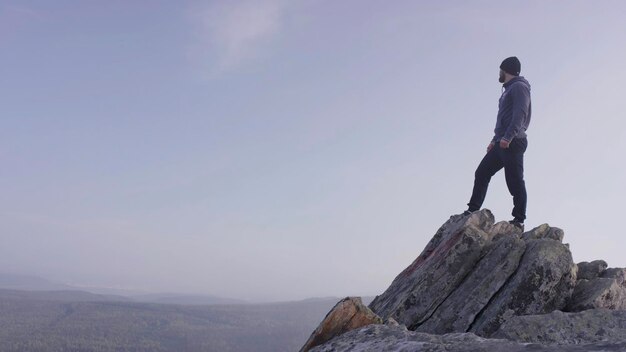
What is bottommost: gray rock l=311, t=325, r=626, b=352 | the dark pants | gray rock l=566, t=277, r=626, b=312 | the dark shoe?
gray rock l=311, t=325, r=626, b=352

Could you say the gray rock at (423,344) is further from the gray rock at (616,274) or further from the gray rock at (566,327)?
the gray rock at (616,274)

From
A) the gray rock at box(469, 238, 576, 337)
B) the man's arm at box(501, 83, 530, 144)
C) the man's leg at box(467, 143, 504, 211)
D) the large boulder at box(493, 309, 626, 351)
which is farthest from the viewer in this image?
the man's leg at box(467, 143, 504, 211)

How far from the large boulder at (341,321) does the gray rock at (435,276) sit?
3500 millimetres

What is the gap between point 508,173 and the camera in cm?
1673

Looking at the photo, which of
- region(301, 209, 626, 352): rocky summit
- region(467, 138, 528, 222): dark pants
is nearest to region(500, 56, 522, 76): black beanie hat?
region(467, 138, 528, 222): dark pants

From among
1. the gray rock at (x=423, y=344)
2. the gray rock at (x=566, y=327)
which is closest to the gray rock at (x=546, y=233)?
the gray rock at (x=566, y=327)

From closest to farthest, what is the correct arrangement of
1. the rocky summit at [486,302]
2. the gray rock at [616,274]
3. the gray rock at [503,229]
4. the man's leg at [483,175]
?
1. the rocky summit at [486,302]
2. the gray rock at [616,274]
3. the gray rock at [503,229]
4. the man's leg at [483,175]

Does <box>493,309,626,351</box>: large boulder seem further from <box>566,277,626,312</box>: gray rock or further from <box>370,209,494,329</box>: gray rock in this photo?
<box>370,209,494,329</box>: gray rock

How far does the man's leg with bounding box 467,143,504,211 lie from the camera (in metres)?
17.6

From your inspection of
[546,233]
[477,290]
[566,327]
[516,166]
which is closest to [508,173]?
[516,166]

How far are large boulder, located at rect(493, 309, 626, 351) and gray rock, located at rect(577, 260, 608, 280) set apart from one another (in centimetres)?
568

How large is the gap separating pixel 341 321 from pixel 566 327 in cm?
436

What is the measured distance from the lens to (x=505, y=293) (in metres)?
12.6

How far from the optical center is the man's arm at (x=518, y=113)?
52.4 ft
